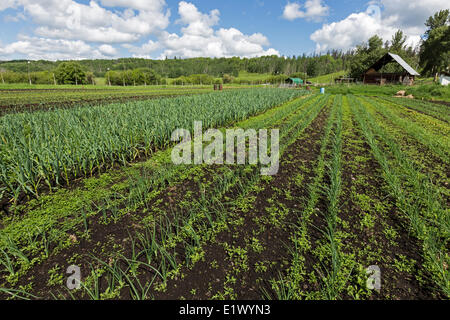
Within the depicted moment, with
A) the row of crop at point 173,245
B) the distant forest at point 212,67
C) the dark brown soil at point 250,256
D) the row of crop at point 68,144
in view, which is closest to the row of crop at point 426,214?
the dark brown soil at point 250,256

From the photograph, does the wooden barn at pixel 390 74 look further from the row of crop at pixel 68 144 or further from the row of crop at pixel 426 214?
the row of crop at pixel 68 144

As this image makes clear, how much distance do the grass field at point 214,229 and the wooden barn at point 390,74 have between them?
36.0 meters

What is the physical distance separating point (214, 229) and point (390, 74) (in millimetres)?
42215

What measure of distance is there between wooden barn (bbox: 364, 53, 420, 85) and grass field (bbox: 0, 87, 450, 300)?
3596 cm

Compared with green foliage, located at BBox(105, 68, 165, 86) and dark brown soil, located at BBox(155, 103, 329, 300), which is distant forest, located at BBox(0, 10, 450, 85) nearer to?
green foliage, located at BBox(105, 68, 165, 86)

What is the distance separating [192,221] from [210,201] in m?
0.49

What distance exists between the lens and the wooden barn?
30.0 metres

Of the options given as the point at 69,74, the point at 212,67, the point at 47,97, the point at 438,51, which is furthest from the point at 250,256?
the point at 212,67

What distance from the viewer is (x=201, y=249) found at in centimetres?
210

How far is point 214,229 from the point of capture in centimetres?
238

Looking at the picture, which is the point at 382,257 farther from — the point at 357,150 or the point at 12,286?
the point at 357,150

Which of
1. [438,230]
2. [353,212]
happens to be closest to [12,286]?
[353,212]

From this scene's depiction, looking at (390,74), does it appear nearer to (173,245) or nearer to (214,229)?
(214,229)
